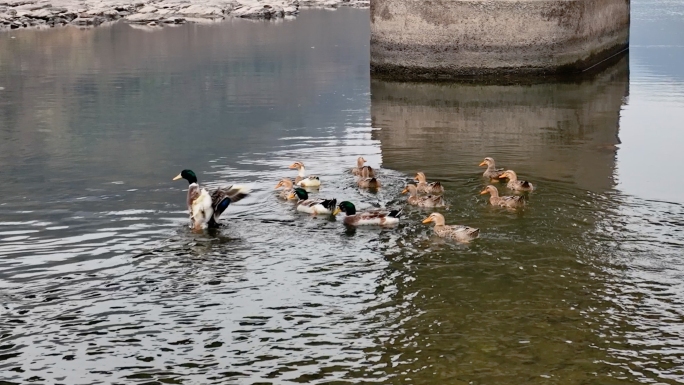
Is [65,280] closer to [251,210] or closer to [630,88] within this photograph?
[251,210]

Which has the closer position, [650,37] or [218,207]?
[218,207]

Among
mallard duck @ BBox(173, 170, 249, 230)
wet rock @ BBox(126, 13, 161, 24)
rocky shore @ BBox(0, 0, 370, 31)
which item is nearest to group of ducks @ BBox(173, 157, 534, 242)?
mallard duck @ BBox(173, 170, 249, 230)

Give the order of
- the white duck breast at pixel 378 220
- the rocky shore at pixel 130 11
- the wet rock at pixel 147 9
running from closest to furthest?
the white duck breast at pixel 378 220 → the rocky shore at pixel 130 11 → the wet rock at pixel 147 9

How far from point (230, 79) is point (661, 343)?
67.4 feet

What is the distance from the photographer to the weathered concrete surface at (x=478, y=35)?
24891mm

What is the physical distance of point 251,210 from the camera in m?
13.6

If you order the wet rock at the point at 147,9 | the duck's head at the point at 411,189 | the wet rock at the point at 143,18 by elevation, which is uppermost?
the wet rock at the point at 147,9

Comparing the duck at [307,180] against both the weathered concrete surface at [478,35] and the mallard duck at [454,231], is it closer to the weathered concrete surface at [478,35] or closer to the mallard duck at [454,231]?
the mallard duck at [454,231]

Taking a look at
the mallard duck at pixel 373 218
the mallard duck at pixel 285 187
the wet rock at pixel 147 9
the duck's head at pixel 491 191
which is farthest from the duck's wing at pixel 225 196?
the wet rock at pixel 147 9

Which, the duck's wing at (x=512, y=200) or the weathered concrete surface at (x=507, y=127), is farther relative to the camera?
the weathered concrete surface at (x=507, y=127)

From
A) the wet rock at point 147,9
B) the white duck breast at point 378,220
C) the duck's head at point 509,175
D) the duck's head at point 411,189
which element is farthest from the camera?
the wet rock at point 147,9

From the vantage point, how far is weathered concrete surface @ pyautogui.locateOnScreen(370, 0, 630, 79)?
24891 mm

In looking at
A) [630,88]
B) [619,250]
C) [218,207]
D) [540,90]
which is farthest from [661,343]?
[630,88]

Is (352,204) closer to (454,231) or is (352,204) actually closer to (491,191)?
(454,231)
